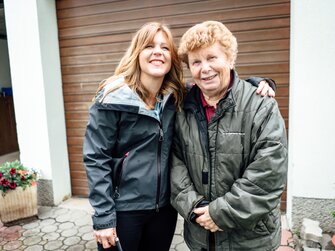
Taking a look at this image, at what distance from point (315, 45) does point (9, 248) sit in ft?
12.7

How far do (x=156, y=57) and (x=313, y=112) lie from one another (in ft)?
6.28

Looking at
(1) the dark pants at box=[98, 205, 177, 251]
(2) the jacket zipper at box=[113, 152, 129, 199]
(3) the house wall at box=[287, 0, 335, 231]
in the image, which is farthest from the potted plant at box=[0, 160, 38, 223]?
(3) the house wall at box=[287, 0, 335, 231]

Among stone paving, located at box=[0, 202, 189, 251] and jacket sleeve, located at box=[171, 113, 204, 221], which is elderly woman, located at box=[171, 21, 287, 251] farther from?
stone paving, located at box=[0, 202, 189, 251]

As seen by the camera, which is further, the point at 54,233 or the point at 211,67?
the point at 54,233

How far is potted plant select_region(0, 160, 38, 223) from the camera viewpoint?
371cm

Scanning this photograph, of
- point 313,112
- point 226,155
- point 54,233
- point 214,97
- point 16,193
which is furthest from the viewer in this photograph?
point 16,193

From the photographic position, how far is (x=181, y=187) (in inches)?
68.6

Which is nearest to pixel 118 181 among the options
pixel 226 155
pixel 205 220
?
pixel 205 220

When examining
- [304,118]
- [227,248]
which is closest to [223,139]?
[227,248]

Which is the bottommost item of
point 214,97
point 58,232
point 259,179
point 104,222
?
point 58,232

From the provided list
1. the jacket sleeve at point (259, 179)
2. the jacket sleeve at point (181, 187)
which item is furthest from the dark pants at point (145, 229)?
the jacket sleeve at point (259, 179)

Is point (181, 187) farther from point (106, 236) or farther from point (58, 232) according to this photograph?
point (58, 232)

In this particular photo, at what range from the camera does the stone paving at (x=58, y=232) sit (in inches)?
129

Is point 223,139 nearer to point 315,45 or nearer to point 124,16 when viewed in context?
point 315,45
